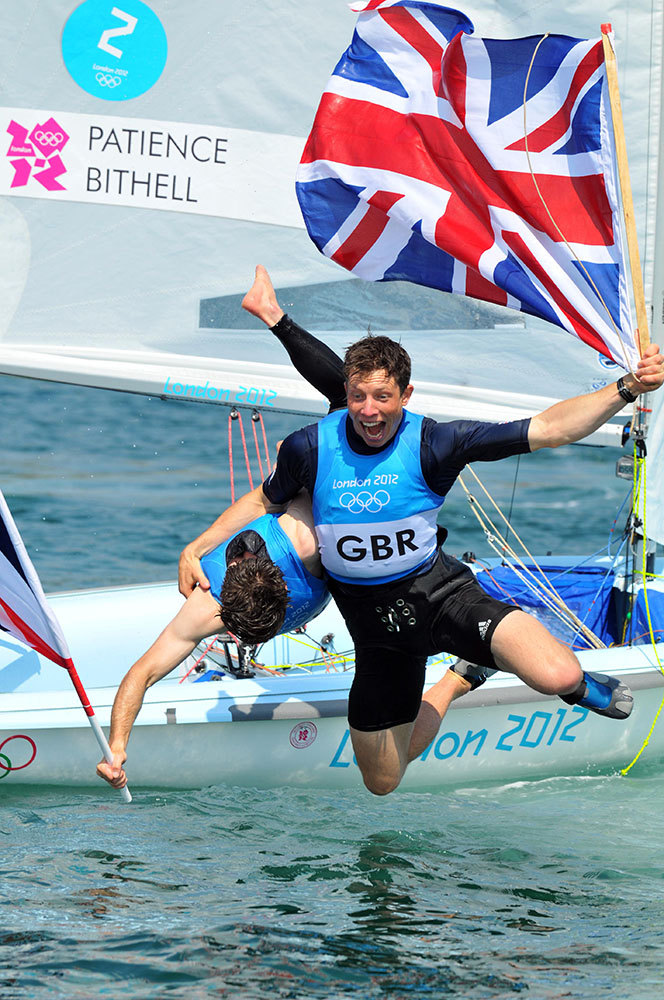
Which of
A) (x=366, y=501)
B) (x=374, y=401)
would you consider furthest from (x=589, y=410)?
(x=366, y=501)

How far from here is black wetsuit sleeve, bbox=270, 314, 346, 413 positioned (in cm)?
453

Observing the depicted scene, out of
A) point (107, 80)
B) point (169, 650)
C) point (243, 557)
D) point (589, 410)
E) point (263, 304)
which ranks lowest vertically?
point (169, 650)

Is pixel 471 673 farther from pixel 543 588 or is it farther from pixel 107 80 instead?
pixel 107 80

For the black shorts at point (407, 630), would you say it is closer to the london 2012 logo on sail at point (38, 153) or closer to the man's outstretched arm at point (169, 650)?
the man's outstretched arm at point (169, 650)

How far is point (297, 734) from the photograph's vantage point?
4941mm

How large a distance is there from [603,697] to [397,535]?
2.75 feet

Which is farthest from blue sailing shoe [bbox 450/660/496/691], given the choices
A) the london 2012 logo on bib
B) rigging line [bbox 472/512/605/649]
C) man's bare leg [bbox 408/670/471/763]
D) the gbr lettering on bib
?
the london 2012 logo on bib

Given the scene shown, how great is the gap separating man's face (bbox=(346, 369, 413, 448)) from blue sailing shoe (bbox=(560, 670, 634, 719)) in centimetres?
102

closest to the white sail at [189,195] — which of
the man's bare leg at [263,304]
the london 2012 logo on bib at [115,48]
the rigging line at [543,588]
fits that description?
the london 2012 logo on bib at [115,48]

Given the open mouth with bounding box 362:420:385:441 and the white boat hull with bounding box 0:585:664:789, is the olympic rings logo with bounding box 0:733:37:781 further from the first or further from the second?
the open mouth with bounding box 362:420:385:441

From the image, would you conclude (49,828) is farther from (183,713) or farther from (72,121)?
(72,121)

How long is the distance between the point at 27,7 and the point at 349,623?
2.99 m

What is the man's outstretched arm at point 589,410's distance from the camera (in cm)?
382

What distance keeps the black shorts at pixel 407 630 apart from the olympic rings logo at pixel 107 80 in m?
2.49
